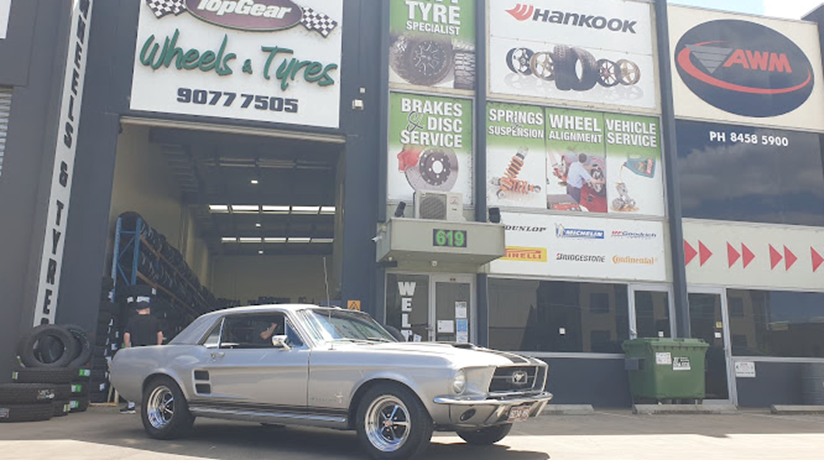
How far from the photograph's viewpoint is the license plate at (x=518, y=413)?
231 inches

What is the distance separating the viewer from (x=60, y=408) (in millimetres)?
9461

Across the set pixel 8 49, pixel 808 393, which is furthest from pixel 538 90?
pixel 8 49

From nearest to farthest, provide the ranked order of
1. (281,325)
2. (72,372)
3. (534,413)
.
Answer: (534,413), (281,325), (72,372)

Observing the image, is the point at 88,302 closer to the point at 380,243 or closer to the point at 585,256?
the point at 380,243

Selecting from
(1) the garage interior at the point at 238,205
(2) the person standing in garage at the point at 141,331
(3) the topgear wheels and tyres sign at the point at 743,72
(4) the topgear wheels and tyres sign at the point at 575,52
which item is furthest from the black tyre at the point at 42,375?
(3) the topgear wheels and tyres sign at the point at 743,72

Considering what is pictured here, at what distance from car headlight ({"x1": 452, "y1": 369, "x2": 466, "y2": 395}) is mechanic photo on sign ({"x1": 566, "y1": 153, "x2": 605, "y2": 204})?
8621mm

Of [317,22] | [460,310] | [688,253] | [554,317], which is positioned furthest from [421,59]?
[688,253]

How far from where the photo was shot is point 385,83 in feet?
43.7

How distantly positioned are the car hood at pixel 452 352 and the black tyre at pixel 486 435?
855mm

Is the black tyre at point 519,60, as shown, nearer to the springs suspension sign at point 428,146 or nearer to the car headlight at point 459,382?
the springs suspension sign at point 428,146

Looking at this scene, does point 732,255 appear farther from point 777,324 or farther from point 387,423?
point 387,423

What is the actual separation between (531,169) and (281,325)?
26.3 feet

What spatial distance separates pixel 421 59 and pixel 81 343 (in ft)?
26.9

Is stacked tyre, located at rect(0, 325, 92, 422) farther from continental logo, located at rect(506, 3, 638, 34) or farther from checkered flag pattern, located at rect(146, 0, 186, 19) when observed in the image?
continental logo, located at rect(506, 3, 638, 34)
